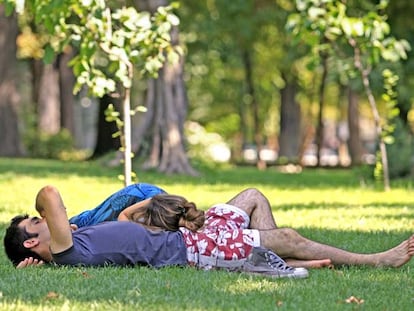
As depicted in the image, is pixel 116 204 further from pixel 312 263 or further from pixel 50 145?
pixel 50 145

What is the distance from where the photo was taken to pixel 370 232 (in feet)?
33.9

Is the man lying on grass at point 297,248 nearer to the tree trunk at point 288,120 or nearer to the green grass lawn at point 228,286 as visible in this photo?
the green grass lawn at point 228,286

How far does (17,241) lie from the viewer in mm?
7469

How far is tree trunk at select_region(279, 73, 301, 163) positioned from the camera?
1558 inches

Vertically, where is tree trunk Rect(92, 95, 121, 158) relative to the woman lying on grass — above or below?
below

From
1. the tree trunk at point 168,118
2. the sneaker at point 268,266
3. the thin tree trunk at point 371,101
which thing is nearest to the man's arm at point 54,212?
the sneaker at point 268,266

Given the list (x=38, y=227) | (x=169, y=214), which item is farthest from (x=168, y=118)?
(x=38, y=227)

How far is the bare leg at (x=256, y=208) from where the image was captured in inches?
309

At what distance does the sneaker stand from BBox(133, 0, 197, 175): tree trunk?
13.8 m

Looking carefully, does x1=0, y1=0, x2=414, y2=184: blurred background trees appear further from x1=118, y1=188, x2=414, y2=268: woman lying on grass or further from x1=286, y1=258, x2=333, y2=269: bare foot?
x1=286, y1=258, x2=333, y2=269: bare foot

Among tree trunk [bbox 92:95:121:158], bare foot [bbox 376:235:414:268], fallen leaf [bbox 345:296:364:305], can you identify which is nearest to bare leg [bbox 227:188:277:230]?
bare foot [bbox 376:235:414:268]

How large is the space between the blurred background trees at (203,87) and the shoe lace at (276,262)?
31.3 ft

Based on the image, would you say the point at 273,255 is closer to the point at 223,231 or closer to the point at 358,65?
the point at 223,231

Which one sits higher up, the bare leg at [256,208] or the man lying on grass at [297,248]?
the bare leg at [256,208]
